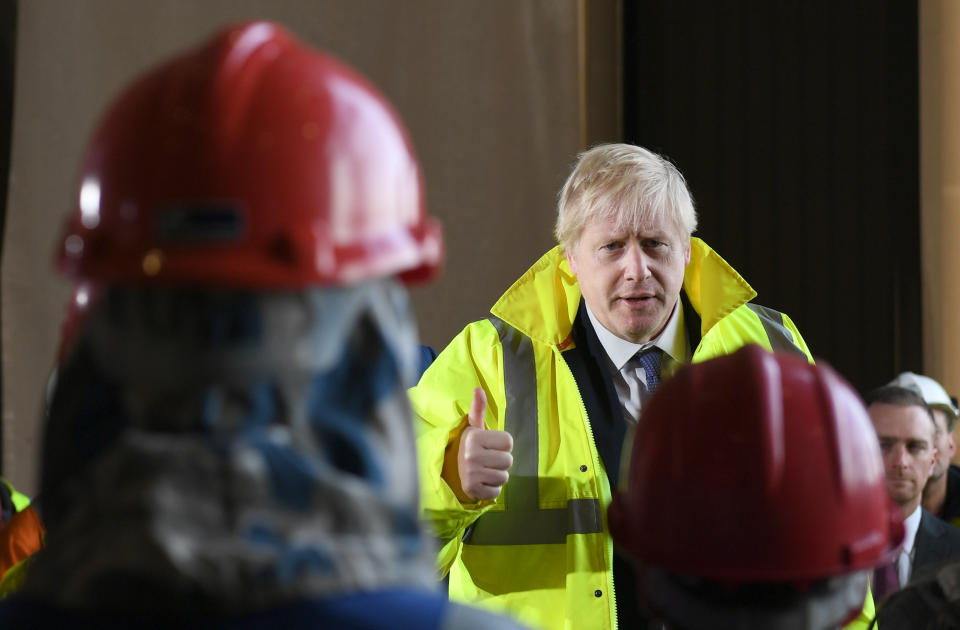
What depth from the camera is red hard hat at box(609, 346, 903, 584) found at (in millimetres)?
1032

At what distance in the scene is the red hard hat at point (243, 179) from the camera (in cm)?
78

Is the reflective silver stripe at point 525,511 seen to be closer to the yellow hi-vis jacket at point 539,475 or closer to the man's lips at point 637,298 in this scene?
the yellow hi-vis jacket at point 539,475

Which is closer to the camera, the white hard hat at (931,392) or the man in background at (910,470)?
the man in background at (910,470)

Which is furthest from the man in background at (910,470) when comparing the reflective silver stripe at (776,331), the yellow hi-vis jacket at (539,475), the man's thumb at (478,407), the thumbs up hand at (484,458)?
the man's thumb at (478,407)

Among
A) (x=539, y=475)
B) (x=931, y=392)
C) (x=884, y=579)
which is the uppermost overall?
(x=539, y=475)

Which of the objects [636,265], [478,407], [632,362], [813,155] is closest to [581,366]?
[632,362]

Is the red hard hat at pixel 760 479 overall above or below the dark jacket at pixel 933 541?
above

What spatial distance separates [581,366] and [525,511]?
0.33 metres

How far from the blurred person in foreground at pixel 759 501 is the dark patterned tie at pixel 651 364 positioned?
4.13 feet

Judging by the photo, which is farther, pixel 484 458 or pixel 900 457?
pixel 900 457

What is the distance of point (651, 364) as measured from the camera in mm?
2393

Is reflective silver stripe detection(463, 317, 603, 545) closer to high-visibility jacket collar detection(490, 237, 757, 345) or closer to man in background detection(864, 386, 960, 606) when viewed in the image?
high-visibility jacket collar detection(490, 237, 757, 345)

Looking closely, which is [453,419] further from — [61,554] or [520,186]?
[520,186]

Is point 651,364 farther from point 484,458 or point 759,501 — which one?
point 759,501
